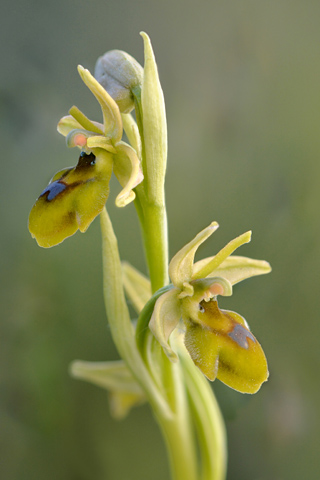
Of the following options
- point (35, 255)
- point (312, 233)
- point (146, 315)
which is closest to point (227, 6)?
point (312, 233)

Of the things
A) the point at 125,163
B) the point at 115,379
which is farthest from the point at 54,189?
the point at 115,379

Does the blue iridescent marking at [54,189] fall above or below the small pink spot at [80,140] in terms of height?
below

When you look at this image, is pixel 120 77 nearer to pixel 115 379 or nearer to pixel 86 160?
pixel 86 160

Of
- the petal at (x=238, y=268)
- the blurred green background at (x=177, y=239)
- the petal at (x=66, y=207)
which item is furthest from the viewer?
the blurred green background at (x=177, y=239)

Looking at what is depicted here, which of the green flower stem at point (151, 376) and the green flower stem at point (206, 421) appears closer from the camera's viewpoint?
the green flower stem at point (151, 376)

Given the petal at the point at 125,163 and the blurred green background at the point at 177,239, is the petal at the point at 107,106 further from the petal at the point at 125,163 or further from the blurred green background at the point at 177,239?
the blurred green background at the point at 177,239

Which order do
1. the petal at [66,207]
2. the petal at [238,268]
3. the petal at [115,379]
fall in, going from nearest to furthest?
the petal at [66,207] → the petal at [238,268] → the petal at [115,379]

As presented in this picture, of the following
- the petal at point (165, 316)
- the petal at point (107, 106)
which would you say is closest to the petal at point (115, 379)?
the petal at point (165, 316)
